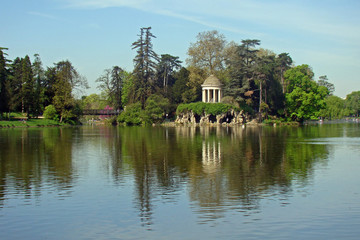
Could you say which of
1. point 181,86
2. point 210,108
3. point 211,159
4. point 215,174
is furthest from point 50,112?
point 215,174

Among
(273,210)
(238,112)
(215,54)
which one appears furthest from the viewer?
(215,54)

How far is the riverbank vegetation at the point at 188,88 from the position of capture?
8569cm

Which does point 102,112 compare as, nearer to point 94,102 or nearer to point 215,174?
point 94,102

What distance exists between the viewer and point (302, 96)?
92.6 m

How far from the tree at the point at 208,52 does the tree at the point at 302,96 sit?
1582 cm

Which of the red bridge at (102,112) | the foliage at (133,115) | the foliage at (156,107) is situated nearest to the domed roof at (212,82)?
the foliage at (156,107)

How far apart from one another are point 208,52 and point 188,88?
9.58 meters

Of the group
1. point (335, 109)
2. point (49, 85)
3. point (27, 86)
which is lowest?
point (335, 109)

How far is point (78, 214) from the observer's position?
13.8m

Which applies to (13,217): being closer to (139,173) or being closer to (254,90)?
(139,173)

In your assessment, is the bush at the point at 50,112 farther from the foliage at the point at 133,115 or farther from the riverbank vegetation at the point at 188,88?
the foliage at the point at 133,115

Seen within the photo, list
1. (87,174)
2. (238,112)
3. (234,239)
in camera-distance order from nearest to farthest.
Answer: (234,239) → (87,174) → (238,112)

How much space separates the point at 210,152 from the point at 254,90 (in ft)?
209

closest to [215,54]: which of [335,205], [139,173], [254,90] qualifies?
[254,90]
